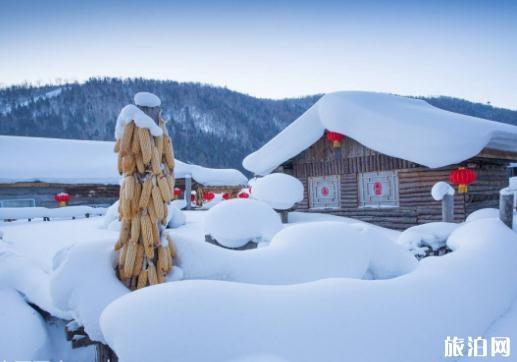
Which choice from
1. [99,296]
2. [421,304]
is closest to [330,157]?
[421,304]

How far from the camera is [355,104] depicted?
433 inches

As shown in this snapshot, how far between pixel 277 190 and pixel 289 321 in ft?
26.2

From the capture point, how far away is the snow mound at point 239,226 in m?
5.18

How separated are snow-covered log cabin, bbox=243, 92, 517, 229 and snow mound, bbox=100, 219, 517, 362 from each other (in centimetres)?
703

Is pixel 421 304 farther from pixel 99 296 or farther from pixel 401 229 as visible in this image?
pixel 401 229

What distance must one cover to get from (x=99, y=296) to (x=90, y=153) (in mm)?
23563

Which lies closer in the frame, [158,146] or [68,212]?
[158,146]

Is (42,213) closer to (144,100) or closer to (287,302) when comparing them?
(144,100)

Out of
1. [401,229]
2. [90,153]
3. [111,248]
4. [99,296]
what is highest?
[90,153]

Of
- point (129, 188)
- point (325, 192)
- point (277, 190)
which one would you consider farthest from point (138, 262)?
point (325, 192)

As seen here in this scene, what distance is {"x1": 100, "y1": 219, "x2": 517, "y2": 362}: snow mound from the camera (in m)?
1.79

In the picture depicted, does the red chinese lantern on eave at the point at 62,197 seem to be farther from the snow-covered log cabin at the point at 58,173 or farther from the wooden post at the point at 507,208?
the wooden post at the point at 507,208

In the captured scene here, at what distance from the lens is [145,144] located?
9.30 feet

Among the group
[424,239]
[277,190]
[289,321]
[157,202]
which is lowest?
[424,239]
